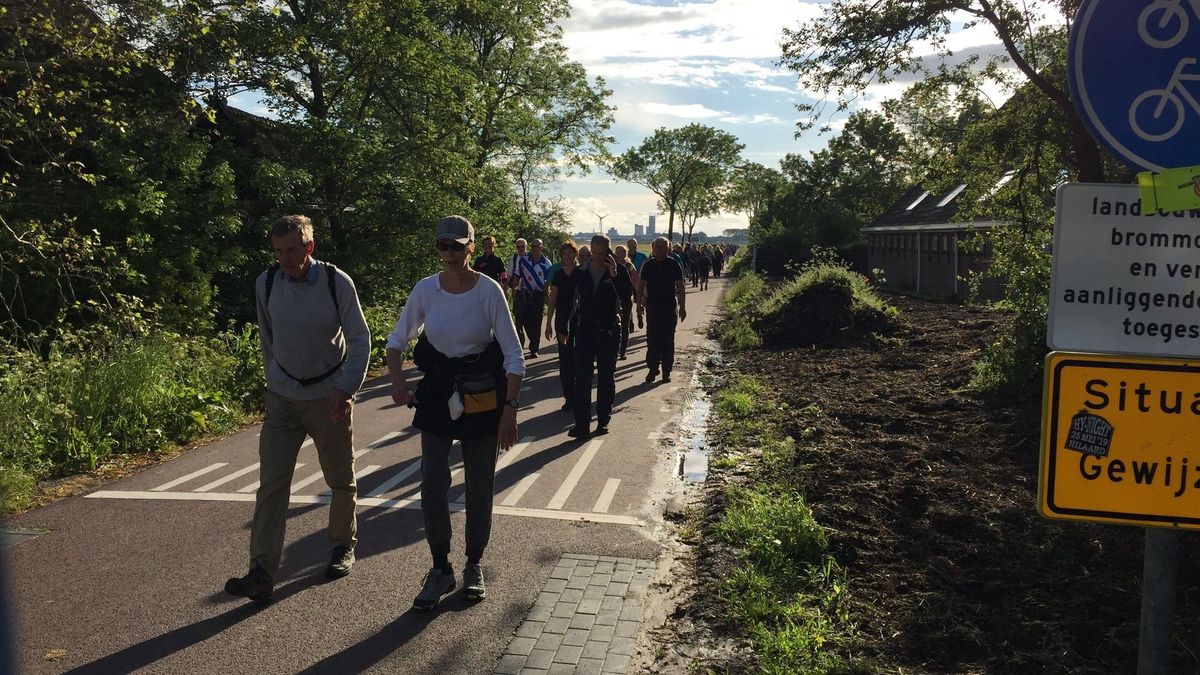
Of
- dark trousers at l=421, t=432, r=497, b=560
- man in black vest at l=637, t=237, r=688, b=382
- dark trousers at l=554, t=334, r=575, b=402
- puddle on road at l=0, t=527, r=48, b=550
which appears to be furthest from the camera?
man in black vest at l=637, t=237, r=688, b=382

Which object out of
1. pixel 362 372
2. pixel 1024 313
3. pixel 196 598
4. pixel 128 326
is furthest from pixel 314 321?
pixel 1024 313

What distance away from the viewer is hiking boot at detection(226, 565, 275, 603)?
4.35 metres

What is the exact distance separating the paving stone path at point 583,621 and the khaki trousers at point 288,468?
1282mm

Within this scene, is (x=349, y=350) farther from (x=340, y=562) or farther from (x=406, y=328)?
(x=340, y=562)

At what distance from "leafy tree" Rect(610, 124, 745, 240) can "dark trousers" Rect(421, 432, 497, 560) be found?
8202 cm

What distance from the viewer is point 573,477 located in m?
6.97

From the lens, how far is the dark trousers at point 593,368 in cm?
834

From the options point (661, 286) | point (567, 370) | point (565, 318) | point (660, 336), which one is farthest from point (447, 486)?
point (660, 336)

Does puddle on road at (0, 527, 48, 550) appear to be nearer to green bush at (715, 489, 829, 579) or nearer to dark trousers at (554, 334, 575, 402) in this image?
green bush at (715, 489, 829, 579)

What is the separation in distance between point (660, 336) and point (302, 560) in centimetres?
735

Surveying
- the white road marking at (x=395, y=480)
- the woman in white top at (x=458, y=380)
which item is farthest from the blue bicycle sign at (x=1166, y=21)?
the white road marking at (x=395, y=480)

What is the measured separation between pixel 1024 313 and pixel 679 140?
78001mm

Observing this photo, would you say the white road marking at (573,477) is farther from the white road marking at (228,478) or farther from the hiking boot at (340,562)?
the white road marking at (228,478)

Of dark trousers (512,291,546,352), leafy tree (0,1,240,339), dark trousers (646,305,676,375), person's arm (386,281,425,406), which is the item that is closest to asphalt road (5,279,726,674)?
person's arm (386,281,425,406)
